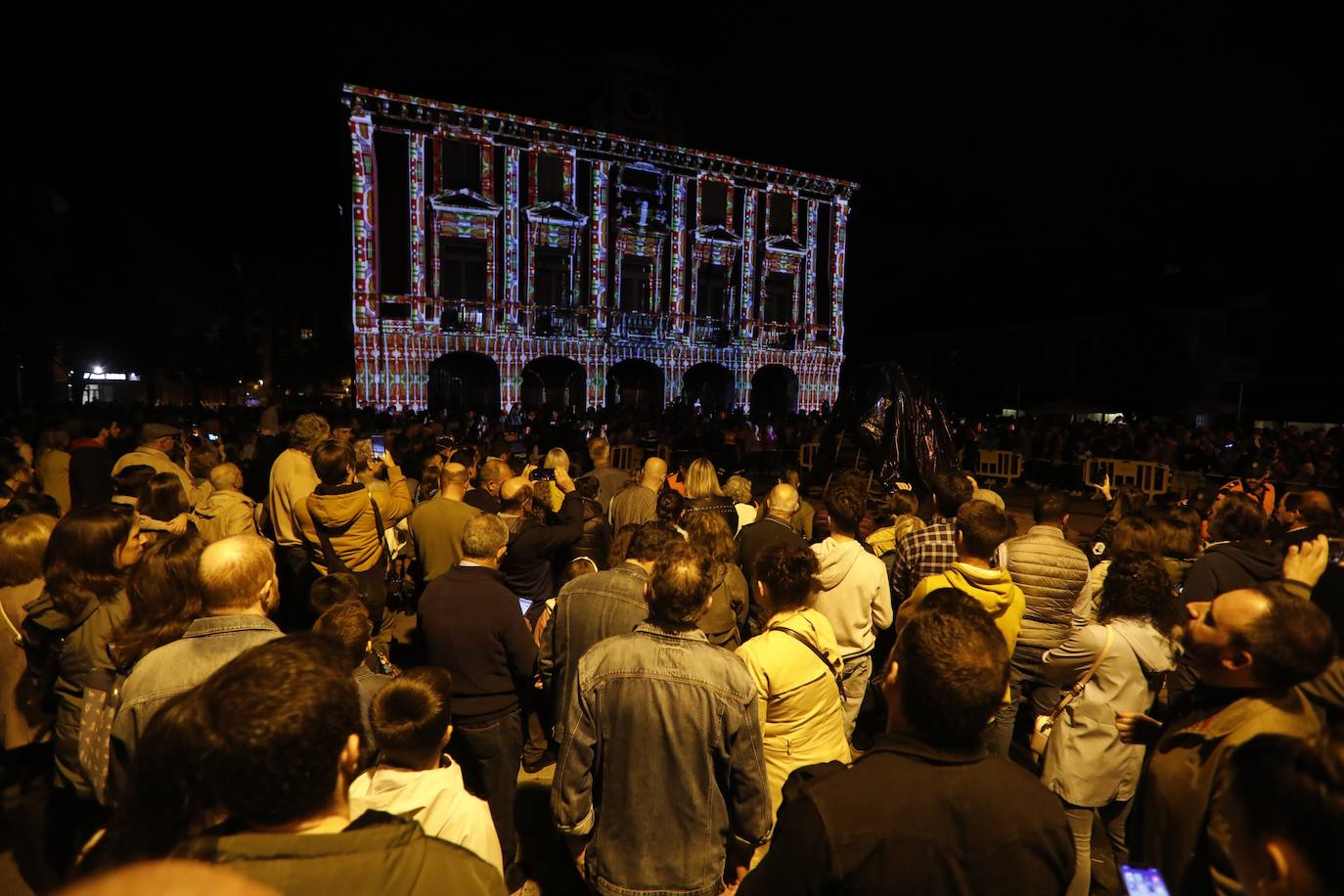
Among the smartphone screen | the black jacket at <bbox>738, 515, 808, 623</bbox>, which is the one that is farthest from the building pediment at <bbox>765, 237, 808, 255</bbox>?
the smartphone screen

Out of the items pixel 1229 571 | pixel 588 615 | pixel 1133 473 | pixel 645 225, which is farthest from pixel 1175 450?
pixel 645 225

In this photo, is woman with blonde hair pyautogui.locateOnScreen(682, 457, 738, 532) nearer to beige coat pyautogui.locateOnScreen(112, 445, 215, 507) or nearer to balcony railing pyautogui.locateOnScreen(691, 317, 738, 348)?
beige coat pyautogui.locateOnScreen(112, 445, 215, 507)

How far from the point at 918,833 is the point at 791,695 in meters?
1.26

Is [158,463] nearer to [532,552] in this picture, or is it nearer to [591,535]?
→ [532,552]

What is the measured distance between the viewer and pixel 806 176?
33.2 meters

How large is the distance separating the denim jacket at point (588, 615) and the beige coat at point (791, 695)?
0.68 m

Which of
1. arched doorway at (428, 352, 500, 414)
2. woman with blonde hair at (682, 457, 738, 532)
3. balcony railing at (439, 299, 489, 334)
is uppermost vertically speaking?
balcony railing at (439, 299, 489, 334)

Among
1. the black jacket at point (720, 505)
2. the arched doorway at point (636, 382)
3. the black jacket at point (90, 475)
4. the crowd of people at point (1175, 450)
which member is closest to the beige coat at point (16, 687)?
the black jacket at point (720, 505)

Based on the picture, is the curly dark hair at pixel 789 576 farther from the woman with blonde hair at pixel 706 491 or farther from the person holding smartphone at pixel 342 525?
the person holding smartphone at pixel 342 525

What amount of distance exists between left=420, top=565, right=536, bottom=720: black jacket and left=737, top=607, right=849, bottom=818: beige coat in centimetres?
127

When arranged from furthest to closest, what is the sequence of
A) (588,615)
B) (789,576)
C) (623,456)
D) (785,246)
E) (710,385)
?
1. (710,385)
2. (785,246)
3. (623,456)
4. (588,615)
5. (789,576)

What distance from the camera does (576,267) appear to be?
2977 cm

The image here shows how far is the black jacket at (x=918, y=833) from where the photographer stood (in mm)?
1617

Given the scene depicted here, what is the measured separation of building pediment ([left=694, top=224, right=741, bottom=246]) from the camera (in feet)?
104
